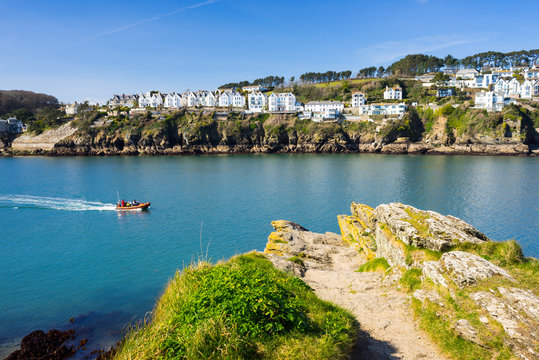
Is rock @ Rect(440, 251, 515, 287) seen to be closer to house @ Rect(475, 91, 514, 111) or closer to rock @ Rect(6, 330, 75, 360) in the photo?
rock @ Rect(6, 330, 75, 360)

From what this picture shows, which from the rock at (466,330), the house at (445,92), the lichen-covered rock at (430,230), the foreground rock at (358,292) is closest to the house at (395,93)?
the house at (445,92)

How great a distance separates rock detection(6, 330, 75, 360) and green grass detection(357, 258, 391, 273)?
15.1 metres

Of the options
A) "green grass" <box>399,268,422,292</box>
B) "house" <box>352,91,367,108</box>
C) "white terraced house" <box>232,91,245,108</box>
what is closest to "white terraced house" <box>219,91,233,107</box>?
"white terraced house" <box>232,91,245,108</box>

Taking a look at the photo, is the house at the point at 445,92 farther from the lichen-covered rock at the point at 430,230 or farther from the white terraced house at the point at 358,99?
the lichen-covered rock at the point at 430,230

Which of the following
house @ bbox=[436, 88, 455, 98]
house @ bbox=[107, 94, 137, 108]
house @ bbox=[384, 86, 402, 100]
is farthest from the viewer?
house @ bbox=[107, 94, 137, 108]

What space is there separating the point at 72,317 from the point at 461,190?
5050cm

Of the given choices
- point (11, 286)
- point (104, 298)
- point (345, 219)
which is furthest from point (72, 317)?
point (345, 219)

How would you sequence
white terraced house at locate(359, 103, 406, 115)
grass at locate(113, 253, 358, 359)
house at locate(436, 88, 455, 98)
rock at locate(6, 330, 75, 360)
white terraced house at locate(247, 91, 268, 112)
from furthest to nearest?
white terraced house at locate(247, 91, 268, 112) → house at locate(436, 88, 455, 98) → white terraced house at locate(359, 103, 406, 115) → rock at locate(6, 330, 75, 360) → grass at locate(113, 253, 358, 359)

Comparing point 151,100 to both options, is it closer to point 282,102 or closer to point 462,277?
point 282,102

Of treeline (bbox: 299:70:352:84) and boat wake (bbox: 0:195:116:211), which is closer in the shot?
boat wake (bbox: 0:195:116:211)

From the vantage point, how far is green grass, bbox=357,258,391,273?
16141 millimetres

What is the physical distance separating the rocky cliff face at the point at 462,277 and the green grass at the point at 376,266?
263mm

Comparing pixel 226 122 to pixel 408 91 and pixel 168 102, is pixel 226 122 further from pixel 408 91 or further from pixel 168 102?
pixel 408 91

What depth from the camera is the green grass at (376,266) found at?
1614 cm
